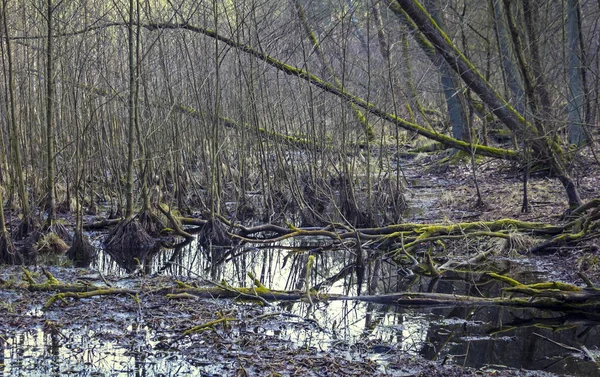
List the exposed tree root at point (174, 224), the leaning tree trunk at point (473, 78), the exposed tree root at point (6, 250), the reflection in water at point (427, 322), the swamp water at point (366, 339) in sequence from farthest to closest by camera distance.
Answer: the exposed tree root at point (174, 224) → the leaning tree trunk at point (473, 78) → the exposed tree root at point (6, 250) → the reflection in water at point (427, 322) → the swamp water at point (366, 339)

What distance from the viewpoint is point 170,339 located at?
204 inches

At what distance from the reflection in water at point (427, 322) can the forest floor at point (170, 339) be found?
0.14 metres

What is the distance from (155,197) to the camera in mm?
10758

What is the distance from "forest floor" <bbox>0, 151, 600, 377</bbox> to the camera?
4.61 meters

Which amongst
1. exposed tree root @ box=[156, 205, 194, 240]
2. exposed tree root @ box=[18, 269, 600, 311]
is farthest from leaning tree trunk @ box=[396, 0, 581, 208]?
exposed tree root @ box=[156, 205, 194, 240]

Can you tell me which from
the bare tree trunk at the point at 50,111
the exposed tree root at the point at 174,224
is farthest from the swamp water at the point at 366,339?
the bare tree trunk at the point at 50,111

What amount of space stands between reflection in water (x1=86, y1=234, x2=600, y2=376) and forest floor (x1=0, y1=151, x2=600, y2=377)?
0.14m

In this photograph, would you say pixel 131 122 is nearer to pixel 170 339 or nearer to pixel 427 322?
pixel 170 339

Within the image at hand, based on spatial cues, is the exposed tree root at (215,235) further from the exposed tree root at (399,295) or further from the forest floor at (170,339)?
the exposed tree root at (399,295)

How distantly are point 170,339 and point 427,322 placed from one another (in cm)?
220

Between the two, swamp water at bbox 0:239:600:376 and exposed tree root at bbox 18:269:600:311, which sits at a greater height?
exposed tree root at bbox 18:269:600:311

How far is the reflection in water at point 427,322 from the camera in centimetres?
513

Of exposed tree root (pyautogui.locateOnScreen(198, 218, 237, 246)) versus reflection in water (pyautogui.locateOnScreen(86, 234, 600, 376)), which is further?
exposed tree root (pyautogui.locateOnScreen(198, 218, 237, 246))

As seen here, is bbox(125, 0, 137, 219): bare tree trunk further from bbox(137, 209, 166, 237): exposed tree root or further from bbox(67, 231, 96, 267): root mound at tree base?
bbox(67, 231, 96, 267): root mound at tree base
